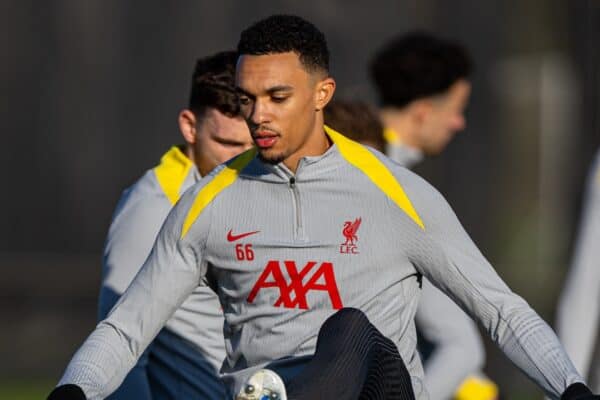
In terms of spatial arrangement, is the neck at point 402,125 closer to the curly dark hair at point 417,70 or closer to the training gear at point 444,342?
the curly dark hair at point 417,70

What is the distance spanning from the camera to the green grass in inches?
486

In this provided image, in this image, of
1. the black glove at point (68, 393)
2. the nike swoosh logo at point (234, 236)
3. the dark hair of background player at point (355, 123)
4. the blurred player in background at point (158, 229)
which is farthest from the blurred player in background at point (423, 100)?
the black glove at point (68, 393)

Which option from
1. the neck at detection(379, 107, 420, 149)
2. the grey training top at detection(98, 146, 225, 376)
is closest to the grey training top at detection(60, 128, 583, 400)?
the grey training top at detection(98, 146, 225, 376)

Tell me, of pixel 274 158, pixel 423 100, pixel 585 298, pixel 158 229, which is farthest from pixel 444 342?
pixel 274 158

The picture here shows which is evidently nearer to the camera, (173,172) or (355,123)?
(173,172)

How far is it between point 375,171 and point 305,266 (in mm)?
351

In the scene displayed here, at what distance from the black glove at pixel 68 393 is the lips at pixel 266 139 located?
821 millimetres

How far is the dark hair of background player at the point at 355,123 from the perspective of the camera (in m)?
6.17

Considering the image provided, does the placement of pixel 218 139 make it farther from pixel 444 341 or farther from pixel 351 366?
pixel 444 341

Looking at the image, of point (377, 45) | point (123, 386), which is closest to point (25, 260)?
point (377, 45)

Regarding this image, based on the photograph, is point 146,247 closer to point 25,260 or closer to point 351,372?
point 351,372

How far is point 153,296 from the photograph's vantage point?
4.42m

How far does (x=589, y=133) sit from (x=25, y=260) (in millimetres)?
6547

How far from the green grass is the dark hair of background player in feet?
21.1
